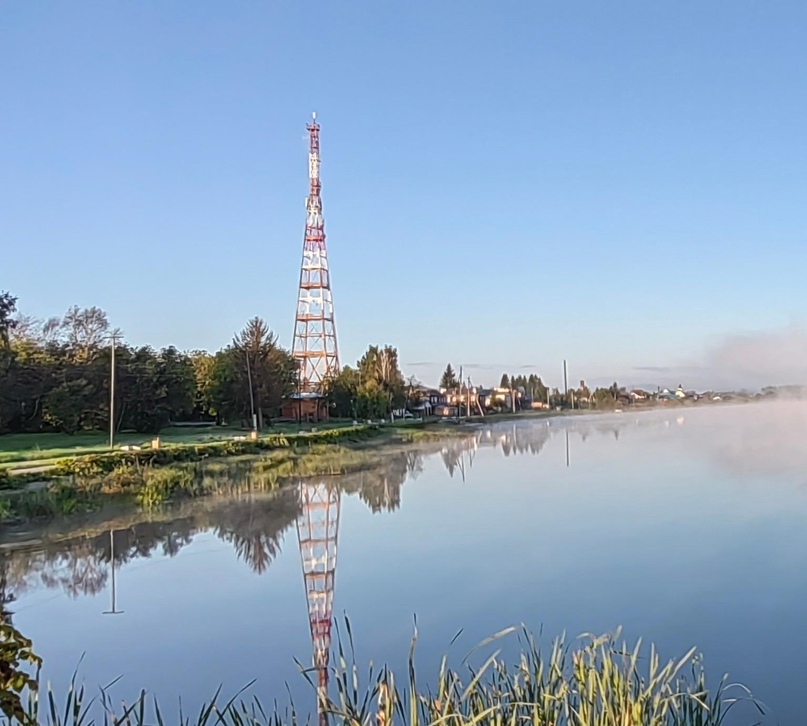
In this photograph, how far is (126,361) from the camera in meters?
28.3

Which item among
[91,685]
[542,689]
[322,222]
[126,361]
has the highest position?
[322,222]

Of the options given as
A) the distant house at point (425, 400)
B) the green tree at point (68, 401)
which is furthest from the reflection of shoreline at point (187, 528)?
the distant house at point (425, 400)

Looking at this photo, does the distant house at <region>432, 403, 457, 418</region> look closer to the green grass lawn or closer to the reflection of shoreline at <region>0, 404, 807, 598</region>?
the green grass lawn

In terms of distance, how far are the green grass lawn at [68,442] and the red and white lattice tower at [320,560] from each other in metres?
5.81

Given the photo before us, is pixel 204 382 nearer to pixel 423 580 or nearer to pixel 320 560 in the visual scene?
pixel 320 560

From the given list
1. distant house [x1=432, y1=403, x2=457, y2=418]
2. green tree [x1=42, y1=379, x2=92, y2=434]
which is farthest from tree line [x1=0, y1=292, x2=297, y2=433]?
distant house [x1=432, y1=403, x2=457, y2=418]

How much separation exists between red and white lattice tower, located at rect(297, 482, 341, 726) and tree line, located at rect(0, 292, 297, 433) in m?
10.9

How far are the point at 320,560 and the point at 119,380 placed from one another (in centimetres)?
1866

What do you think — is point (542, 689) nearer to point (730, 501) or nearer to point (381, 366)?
point (730, 501)

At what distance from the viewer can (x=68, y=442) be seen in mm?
24625

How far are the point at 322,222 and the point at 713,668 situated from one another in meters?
37.3

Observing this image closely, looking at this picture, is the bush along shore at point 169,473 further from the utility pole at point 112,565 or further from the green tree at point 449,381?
the green tree at point 449,381

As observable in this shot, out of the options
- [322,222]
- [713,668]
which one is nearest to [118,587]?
[713,668]

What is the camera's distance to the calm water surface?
631 cm
